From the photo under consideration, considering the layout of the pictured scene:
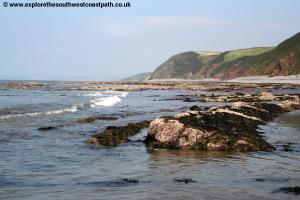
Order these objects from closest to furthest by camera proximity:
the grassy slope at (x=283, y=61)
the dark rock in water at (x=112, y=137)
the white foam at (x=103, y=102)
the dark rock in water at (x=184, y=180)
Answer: the dark rock in water at (x=184, y=180), the dark rock in water at (x=112, y=137), the white foam at (x=103, y=102), the grassy slope at (x=283, y=61)

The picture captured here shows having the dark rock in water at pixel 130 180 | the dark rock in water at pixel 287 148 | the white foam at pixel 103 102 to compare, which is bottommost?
the white foam at pixel 103 102

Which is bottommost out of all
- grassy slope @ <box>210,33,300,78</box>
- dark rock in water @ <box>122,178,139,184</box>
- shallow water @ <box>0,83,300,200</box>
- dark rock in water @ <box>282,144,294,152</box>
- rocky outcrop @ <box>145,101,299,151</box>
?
dark rock in water @ <box>282,144,294,152</box>

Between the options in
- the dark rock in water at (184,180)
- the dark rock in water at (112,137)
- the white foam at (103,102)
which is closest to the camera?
the dark rock in water at (184,180)

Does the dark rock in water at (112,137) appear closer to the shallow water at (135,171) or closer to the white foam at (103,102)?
the shallow water at (135,171)

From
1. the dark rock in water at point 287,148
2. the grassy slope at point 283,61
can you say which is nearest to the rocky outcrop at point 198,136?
the dark rock in water at point 287,148

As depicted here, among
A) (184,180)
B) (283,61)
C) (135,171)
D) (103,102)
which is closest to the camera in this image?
(184,180)

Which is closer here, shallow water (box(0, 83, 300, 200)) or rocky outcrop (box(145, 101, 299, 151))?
shallow water (box(0, 83, 300, 200))

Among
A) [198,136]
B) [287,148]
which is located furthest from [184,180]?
[287,148]

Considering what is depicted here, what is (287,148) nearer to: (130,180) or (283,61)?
(130,180)

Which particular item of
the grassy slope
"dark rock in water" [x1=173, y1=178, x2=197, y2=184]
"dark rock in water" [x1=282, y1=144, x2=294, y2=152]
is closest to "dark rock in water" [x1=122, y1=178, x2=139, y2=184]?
"dark rock in water" [x1=173, y1=178, x2=197, y2=184]

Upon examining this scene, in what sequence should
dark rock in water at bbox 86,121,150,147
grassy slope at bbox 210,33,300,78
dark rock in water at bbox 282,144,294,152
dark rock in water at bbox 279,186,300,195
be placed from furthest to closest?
grassy slope at bbox 210,33,300,78 → dark rock in water at bbox 86,121,150,147 → dark rock in water at bbox 282,144,294,152 → dark rock in water at bbox 279,186,300,195

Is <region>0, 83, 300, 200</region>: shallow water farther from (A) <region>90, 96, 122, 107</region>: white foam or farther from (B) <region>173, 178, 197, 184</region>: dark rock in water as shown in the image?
(A) <region>90, 96, 122, 107</region>: white foam

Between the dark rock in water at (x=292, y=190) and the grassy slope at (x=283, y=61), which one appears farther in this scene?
the grassy slope at (x=283, y=61)

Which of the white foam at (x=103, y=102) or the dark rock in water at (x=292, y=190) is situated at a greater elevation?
the dark rock in water at (x=292, y=190)
